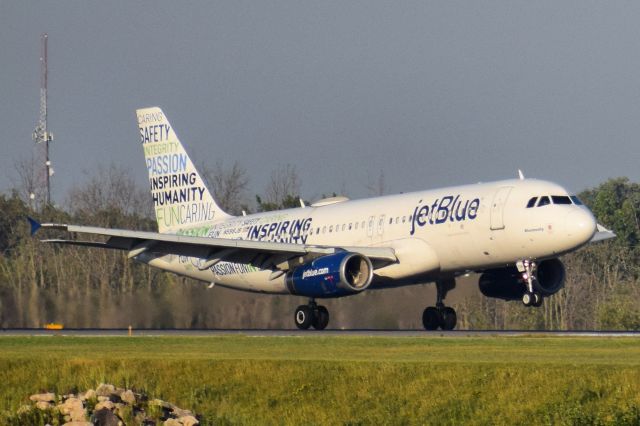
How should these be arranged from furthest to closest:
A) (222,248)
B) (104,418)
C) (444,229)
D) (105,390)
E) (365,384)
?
(222,248) → (444,229) → (365,384) → (105,390) → (104,418)

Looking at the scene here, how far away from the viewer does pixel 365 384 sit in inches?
1058

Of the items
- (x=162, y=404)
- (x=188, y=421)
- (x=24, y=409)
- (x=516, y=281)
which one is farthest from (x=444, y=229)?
(x=24, y=409)

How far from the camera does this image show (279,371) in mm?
27672

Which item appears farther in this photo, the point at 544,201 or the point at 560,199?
the point at 560,199

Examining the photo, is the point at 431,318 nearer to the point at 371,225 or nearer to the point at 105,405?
the point at 371,225

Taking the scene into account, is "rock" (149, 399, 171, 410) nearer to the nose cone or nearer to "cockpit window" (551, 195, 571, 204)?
the nose cone

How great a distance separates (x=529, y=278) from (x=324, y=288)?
627 cm

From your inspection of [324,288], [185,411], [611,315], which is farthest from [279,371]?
[611,315]

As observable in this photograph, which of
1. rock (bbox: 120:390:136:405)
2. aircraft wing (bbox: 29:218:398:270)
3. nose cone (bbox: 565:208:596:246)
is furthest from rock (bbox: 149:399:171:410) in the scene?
nose cone (bbox: 565:208:596:246)

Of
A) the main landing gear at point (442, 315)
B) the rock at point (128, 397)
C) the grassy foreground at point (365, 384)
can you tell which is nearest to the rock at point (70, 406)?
the rock at point (128, 397)

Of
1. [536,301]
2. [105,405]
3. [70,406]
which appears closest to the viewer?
[105,405]

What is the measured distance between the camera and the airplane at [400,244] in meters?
41.6

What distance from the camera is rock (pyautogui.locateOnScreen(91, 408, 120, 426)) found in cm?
2456

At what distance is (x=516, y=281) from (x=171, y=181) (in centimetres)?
1708
